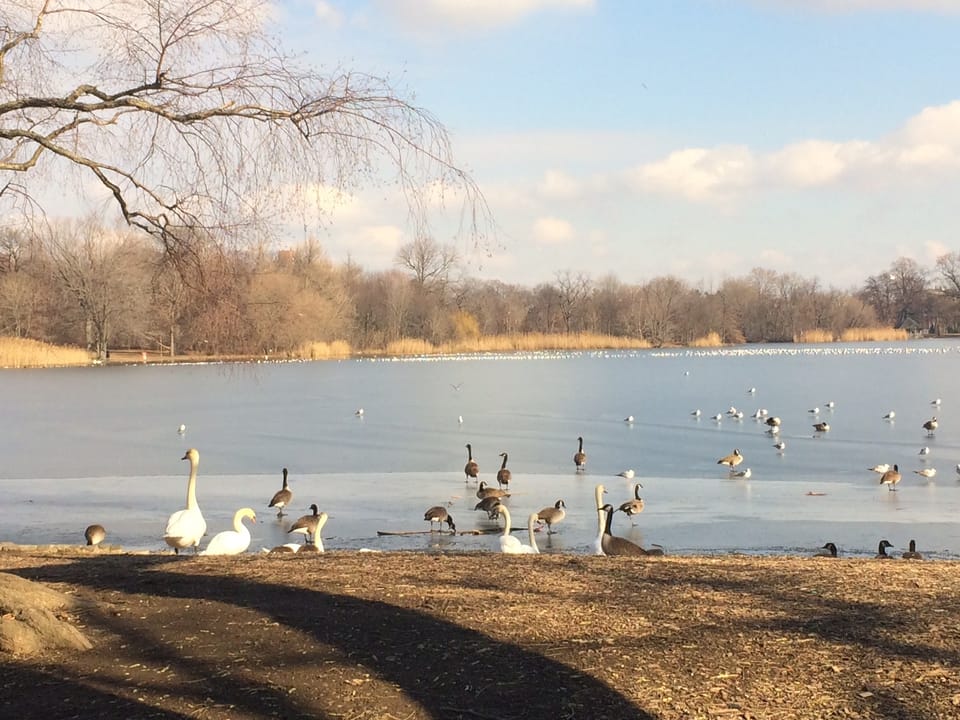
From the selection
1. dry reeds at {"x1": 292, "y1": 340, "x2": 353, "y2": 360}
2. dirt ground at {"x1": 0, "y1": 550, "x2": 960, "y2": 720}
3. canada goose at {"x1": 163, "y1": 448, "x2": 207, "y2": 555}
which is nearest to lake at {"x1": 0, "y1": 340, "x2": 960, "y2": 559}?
canada goose at {"x1": 163, "y1": 448, "x2": 207, "y2": 555}

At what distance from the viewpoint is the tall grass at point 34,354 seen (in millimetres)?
52031

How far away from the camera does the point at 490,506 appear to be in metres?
14.4

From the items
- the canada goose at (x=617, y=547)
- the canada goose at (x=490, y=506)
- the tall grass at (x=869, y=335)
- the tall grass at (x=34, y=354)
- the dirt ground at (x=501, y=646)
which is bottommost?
the canada goose at (x=490, y=506)

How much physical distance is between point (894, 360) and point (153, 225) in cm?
5590

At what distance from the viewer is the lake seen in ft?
43.3

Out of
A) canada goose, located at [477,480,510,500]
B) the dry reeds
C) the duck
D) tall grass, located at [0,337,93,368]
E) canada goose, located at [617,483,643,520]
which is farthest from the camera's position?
the dry reeds

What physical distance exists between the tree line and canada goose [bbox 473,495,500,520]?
3405 mm

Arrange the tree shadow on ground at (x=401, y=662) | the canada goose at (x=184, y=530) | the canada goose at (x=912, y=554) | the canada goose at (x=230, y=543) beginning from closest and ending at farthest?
the tree shadow on ground at (x=401, y=662) < the canada goose at (x=912, y=554) < the canada goose at (x=230, y=543) < the canada goose at (x=184, y=530)

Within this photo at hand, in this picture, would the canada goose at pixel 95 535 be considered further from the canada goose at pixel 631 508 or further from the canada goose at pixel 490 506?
the canada goose at pixel 631 508

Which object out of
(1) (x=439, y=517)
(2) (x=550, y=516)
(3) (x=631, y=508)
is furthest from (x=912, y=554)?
(1) (x=439, y=517)

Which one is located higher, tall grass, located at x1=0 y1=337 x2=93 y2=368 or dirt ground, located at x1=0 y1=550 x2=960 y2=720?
tall grass, located at x1=0 y1=337 x2=93 y2=368

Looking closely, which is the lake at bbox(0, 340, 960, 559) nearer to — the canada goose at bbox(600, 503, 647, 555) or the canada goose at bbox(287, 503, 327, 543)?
the canada goose at bbox(287, 503, 327, 543)

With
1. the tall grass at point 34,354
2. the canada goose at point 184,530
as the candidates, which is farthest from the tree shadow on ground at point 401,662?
the tall grass at point 34,354

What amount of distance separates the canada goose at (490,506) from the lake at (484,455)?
211 millimetres
